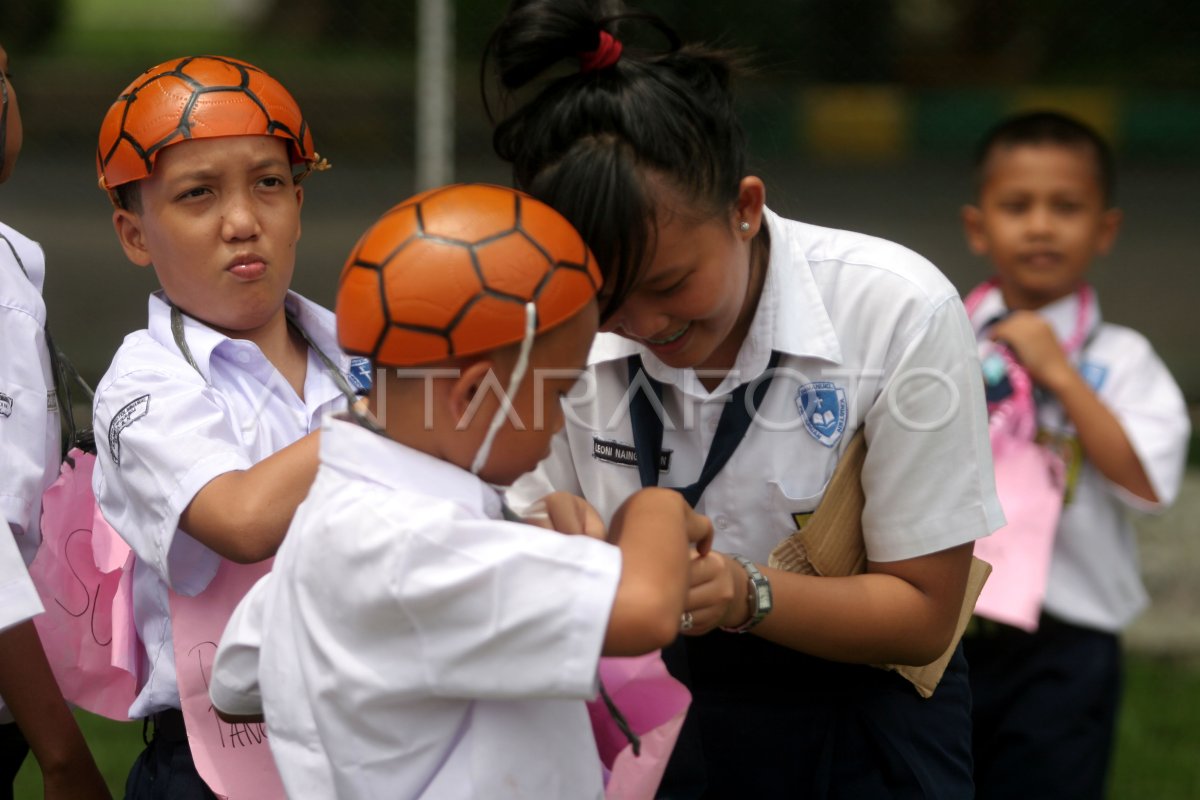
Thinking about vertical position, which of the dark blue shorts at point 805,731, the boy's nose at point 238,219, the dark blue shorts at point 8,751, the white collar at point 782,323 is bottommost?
the dark blue shorts at point 8,751

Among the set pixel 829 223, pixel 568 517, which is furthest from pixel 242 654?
pixel 829 223

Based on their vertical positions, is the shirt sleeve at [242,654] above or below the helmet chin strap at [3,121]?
below

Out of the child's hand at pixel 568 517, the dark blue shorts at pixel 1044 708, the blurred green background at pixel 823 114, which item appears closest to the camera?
the child's hand at pixel 568 517

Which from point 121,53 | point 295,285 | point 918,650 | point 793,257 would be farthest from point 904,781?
point 121,53

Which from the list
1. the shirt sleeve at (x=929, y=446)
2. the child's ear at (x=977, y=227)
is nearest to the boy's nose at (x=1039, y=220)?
the child's ear at (x=977, y=227)

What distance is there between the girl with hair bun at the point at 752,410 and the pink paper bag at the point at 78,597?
756mm

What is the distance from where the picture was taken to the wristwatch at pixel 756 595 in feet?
6.77

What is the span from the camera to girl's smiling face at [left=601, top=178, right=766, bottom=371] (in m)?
2.08

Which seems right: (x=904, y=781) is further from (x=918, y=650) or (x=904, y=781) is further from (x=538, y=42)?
(x=538, y=42)

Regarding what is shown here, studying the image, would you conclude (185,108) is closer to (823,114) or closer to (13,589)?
(13,589)

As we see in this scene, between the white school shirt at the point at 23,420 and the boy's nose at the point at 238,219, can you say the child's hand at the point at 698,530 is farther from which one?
the white school shirt at the point at 23,420

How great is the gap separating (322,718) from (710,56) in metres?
1.12

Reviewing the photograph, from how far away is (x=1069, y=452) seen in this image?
3.78 metres

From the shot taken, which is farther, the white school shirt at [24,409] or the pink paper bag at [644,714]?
the white school shirt at [24,409]
